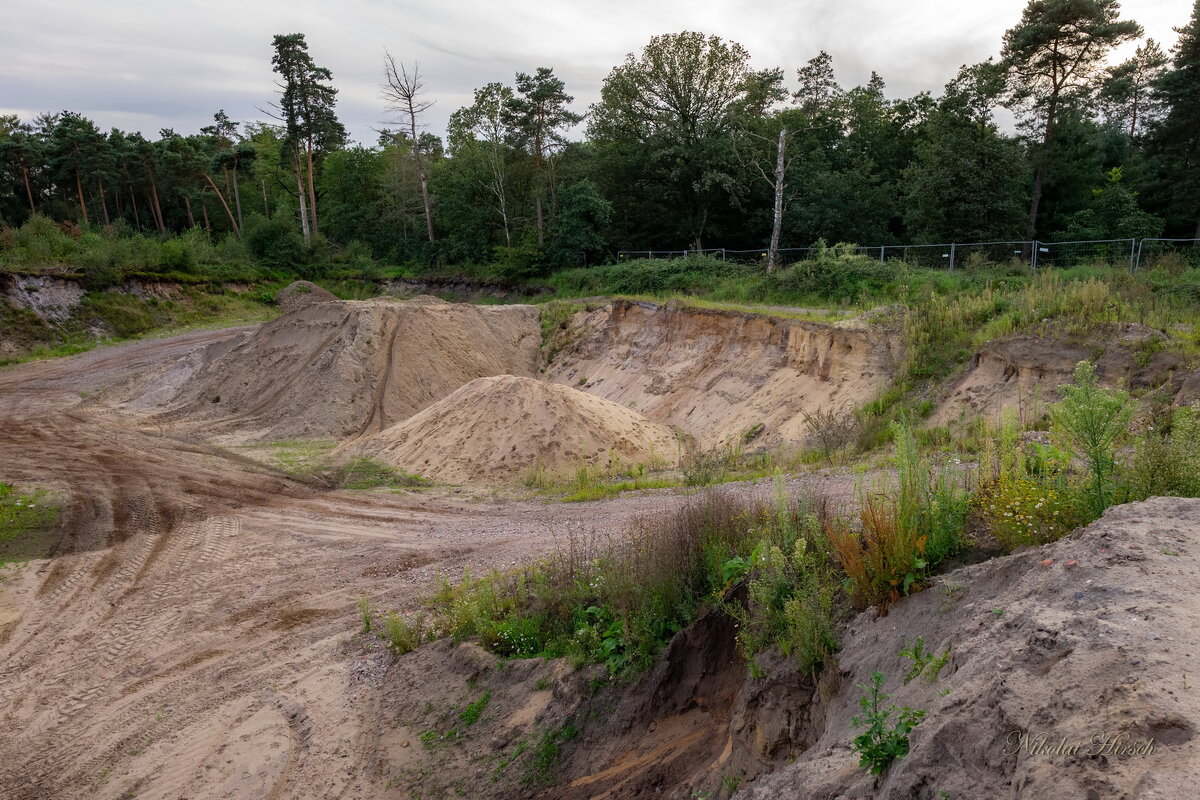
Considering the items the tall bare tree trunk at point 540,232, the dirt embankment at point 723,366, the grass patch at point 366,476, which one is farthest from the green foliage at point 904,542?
the tall bare tree trunk at point 540,232

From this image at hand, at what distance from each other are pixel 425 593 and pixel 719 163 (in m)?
30.4

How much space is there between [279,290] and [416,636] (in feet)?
138

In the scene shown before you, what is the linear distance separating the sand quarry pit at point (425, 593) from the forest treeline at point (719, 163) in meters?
14.5

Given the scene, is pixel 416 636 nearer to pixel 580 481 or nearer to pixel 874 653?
pixel 874 653

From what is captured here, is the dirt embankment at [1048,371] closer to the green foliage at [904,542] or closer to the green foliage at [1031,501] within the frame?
the green foliage at [1031,501]

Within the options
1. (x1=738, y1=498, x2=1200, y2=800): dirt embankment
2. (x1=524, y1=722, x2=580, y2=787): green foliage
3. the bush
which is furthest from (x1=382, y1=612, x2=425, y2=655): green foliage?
the bush

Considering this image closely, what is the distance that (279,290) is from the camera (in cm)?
4475

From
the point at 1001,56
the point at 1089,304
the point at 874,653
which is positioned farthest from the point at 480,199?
the point at 874,653

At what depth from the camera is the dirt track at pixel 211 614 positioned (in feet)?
22.1

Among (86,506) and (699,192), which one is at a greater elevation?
(699,192)

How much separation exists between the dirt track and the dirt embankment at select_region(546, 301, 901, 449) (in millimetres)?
6519

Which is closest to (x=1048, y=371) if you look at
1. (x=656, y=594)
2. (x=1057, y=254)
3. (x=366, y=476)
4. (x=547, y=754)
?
(x=656, y=594)

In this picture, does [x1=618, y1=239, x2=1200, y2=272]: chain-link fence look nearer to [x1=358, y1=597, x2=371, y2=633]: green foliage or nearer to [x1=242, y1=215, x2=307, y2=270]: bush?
[x1=358, y1=597, x2=371, y2=633]: green foliage

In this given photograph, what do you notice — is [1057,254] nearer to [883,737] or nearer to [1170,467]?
[1170,467]
